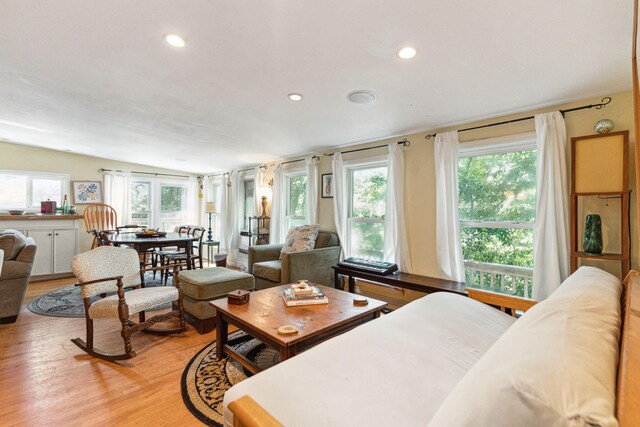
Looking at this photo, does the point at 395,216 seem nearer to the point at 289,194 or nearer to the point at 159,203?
the point at 289,194

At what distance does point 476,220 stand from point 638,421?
2858 mm

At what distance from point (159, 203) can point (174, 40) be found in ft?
18.6

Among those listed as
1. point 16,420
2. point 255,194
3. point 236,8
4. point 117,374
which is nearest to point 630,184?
point 236,8

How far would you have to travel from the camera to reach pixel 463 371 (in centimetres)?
111

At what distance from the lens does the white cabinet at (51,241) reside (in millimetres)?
4508

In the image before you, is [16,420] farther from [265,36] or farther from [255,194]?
[255,194]

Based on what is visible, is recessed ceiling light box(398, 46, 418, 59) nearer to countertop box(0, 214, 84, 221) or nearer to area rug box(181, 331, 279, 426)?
area rug box(181, 331, 279, 426)

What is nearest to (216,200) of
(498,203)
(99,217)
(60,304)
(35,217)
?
(99,217)

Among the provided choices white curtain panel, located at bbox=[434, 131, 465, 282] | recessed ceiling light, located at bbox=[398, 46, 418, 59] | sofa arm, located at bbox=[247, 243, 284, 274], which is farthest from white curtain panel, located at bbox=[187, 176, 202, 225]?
recessed ceiling light, located at bbox=[398, 46, 418, 59]

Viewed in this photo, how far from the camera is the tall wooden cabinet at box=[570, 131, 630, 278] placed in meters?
2.01

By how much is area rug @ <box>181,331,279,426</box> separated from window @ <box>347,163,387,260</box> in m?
2.06

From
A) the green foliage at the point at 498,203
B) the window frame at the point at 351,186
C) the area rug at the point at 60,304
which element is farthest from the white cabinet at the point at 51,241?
the green foliage at the point at 498,203

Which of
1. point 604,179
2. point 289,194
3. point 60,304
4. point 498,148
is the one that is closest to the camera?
point 604,179

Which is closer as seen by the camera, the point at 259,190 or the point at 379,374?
the point at 379,374
